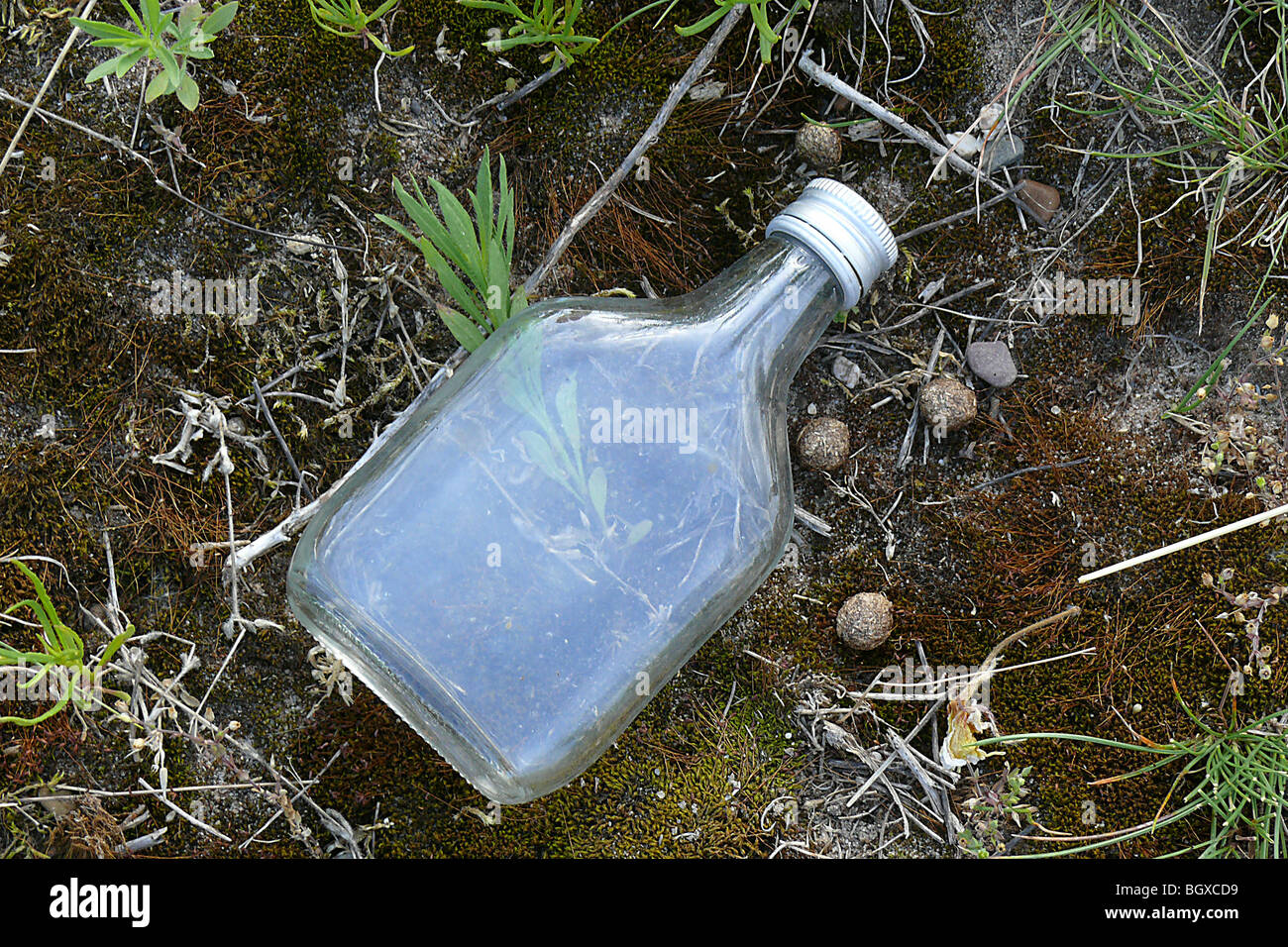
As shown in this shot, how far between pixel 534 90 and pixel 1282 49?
3.57ft

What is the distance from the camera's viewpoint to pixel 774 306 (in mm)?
1181

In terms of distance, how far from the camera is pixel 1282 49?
137 centimetres

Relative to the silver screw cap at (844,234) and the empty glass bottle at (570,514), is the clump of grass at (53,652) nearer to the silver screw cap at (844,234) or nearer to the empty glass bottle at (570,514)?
the empty glass bottle at (570,514)

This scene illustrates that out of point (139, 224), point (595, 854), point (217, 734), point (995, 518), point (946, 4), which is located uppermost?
point (139, 224)

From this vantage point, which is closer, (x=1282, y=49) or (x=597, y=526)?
(x=597, y=526)

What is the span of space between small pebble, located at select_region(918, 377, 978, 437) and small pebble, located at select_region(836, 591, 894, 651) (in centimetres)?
28

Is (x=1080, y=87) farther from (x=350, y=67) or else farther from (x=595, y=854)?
(x=595, y=854)

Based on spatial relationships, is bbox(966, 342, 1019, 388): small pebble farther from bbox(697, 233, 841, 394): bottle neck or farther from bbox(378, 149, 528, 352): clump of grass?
bbox(378, 149, 528, 352): clump of grass

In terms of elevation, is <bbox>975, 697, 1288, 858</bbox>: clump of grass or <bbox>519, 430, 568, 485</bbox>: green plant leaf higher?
<bbox>519, 430, 568, 485</bbox>: green plant leaf

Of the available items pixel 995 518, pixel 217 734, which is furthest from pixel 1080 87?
pixel 217 734

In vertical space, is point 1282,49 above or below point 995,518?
above

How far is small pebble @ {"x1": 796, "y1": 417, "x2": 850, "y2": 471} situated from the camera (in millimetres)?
1385

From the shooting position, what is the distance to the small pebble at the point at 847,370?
143cm

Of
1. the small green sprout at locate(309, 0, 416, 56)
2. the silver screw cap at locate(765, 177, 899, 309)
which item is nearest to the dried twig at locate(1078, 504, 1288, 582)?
the silver screw cap at locate(765, 177, 899, 309)
